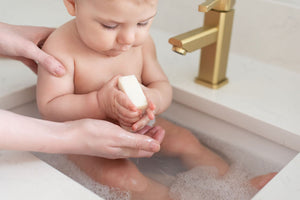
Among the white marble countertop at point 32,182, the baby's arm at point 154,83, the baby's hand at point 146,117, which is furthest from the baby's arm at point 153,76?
the white marble countertop at point 32,182

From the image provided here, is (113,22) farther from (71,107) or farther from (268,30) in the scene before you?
(268,30)

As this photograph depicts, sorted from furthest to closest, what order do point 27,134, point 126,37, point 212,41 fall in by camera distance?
point 212,41, point 126,37, point 27,134

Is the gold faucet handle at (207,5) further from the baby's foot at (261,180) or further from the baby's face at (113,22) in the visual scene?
the baby's foot at (261,180)

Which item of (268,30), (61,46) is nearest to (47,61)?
(61,46)

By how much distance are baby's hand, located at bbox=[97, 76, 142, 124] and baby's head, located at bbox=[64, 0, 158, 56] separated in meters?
0.08

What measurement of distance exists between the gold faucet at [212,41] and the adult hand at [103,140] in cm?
25

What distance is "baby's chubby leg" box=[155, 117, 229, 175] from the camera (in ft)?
3.15

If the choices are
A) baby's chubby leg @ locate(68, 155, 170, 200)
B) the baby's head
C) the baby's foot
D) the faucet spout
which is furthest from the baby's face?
the baby's foot

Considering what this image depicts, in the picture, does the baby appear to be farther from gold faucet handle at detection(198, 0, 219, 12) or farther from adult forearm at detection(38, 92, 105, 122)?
gold faucet handle at detection(198, 0, 219, 12)

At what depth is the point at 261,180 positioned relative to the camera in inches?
34.2

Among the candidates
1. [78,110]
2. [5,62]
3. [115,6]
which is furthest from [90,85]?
[5,62]

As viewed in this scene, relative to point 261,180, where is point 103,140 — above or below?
above

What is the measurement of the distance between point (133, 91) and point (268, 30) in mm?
539

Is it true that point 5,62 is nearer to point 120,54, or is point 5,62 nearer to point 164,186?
point 120,54
